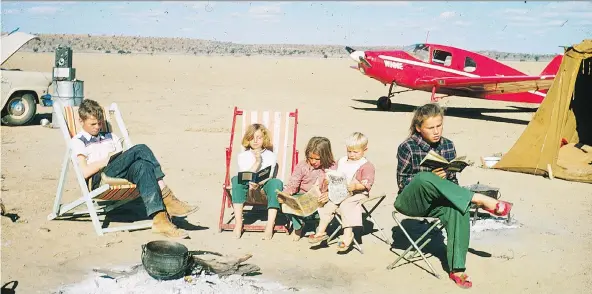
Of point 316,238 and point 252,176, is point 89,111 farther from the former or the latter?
point 316,238

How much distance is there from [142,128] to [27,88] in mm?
2514

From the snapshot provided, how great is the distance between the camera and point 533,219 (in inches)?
287

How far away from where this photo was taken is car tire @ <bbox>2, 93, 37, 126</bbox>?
12.8 meters

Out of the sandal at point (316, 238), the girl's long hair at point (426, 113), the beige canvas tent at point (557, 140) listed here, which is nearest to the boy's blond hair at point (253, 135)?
the sandal at point (316, 238)

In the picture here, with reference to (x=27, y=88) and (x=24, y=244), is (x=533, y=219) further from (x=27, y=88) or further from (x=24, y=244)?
(x=27, y=88)

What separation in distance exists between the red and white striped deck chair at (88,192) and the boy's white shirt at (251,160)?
1.04 meters

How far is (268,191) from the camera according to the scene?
6098mm

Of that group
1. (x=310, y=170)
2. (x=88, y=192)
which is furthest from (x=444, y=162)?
(x=88, y=192)

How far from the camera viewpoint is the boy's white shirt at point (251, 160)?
20.9 ft

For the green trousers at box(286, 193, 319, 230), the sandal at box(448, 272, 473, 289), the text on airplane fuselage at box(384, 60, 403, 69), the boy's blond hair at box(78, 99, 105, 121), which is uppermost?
the text on airplane fuselage at box(384, 60, 403, 69)

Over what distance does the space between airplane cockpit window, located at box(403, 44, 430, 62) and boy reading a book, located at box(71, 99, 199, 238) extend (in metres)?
12.4

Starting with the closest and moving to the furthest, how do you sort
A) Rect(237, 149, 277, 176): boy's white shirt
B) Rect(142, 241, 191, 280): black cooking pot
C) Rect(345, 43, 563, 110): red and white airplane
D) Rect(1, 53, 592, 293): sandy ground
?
Rect(142, 241, 191, 280): black cooking pot
Rect(1, 53, 592, 293): sandy ground
Rect(237, 149, 277, 176): boy's white shirt
Rect(345, 43, 563, 110): red and white airplane

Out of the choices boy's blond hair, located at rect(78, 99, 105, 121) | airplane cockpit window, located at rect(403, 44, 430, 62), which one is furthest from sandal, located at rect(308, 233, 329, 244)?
airplane cockpit window, located at rect(403, 44, 430, 62)

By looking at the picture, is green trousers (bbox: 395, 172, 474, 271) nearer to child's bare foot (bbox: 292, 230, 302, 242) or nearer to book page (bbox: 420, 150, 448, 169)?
book page (bbox: 420, 150, 448, 169)
